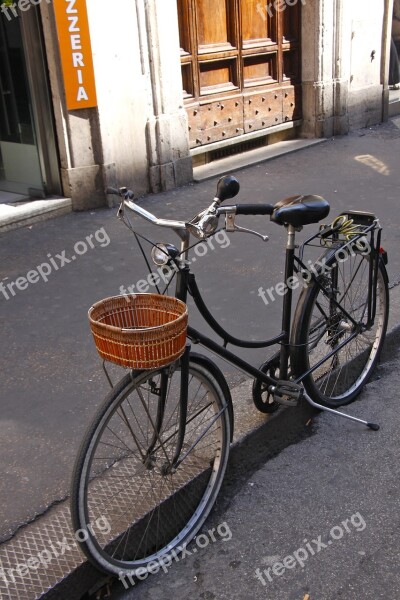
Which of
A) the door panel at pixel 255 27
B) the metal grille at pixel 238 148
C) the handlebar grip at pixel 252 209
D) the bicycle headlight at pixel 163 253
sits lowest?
the metal grille at pixel 238 148

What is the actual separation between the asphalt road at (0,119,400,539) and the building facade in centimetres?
54

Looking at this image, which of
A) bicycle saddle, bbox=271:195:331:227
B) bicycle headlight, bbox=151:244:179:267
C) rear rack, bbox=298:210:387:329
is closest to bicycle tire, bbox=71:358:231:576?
bicycle headlight, bbox=151:244:179:267

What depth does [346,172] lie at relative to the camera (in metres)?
8.29

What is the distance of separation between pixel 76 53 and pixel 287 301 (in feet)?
14.1

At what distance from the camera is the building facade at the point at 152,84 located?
22.3 feet

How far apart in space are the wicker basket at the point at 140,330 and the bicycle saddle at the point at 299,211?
0.72 meters

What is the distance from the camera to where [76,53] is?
6676mm

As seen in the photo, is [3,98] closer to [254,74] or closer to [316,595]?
[254,74]

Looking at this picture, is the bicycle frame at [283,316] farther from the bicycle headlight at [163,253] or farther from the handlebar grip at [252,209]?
the handlebar grip at [252,209]

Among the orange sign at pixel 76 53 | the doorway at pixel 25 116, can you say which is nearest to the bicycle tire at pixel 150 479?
the orange sign at pixel 76 53

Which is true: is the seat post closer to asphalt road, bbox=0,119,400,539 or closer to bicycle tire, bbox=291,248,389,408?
bicycle tire, bbox=291,248,389,408

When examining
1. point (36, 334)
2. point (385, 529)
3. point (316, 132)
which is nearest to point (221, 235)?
point (36, 334)

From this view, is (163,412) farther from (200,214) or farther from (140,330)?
(200,214)

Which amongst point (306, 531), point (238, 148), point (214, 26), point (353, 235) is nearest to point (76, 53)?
point (214, 26)
